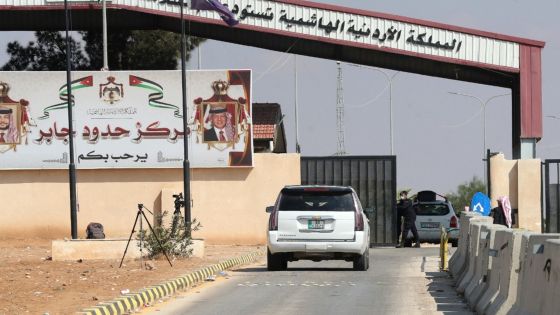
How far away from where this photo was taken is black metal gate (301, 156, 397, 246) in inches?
1774

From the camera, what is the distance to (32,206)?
44.1 metres

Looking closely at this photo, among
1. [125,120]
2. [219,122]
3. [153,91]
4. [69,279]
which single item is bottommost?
[69,279]

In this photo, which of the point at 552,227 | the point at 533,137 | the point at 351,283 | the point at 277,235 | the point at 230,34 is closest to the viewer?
the point at 351,283

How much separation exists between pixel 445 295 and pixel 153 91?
25180mm

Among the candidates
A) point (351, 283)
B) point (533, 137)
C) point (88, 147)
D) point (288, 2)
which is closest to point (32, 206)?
point (88, 147)

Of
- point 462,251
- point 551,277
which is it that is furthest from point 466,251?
point 551,277

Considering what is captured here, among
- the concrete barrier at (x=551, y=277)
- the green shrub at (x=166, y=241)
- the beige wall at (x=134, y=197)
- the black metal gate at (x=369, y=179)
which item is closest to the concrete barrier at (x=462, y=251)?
the green shrub at (x=166, y=241)

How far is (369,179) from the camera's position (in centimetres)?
4509

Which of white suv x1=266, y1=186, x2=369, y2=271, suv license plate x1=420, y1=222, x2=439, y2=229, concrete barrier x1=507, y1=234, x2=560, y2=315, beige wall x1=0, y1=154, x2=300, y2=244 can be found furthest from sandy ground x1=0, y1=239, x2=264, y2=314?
suv license plate x1=420, y1=222, x2=439, y2=229

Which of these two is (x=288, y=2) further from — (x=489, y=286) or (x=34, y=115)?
(x=489, y=286)

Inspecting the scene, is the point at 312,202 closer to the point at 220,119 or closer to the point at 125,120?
the point at 220,119

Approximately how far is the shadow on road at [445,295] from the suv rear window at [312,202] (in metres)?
2.11

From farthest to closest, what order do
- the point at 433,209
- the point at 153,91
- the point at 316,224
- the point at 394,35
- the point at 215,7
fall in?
the point at 394,35 → the point at 215,7 → the point at 433,209 → the point at 153,91 → the point at 316,224

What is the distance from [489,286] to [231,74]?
90.7 feet
